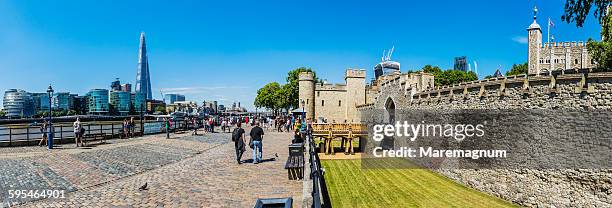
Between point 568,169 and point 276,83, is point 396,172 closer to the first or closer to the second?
point 568,169

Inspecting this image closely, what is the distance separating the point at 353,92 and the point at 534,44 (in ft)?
118

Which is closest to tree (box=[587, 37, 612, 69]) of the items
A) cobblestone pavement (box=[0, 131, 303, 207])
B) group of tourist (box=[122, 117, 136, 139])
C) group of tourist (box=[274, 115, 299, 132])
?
group of tourist (box=[274, 115, 299, 132])

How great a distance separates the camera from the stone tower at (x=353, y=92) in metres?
56.4

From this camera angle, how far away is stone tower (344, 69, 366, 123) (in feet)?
185

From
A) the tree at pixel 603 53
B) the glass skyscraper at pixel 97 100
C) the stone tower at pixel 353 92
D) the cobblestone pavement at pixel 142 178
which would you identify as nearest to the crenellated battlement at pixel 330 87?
the stone tower at pixel 353 92

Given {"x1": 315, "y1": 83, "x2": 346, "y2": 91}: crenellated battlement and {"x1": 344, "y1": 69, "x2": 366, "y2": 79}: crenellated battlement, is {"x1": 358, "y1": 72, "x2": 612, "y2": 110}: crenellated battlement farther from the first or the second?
{"x1": 315, "y1": 83, "x2": 346, "y2": 91}: crenellated battlement

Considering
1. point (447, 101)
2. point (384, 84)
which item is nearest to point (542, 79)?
point (447, 101)

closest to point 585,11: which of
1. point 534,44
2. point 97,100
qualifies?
point 534,44

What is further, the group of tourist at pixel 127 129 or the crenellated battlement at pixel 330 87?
the crenellated battlement at pixel 330 87

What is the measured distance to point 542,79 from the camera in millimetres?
17203

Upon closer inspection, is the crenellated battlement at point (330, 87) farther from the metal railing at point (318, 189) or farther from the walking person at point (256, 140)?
the metal railing at point (318, 189)

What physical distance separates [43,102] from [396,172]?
172 m

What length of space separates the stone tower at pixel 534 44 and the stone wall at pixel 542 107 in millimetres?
50635

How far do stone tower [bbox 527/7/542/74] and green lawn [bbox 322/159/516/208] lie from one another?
49563 millimetres
